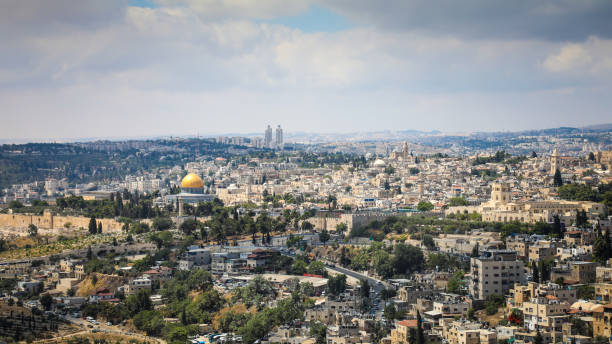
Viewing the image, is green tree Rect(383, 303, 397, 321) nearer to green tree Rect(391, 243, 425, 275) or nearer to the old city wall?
green tree Rect(391, 243, 425, 275)

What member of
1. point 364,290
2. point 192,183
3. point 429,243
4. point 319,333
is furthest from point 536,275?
point 192,183

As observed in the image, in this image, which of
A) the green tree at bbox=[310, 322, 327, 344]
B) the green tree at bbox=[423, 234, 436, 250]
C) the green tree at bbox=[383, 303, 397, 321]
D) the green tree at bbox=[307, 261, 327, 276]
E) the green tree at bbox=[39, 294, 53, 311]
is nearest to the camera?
the green tree at bbox=[310, 322, 327, 344]

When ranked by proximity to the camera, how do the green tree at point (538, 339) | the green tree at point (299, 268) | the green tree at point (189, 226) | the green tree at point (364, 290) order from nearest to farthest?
the green tree at point (538, 339), the green tree at point (364, 290), the green tree at point (299, 268), the green tree at point (189, 226)

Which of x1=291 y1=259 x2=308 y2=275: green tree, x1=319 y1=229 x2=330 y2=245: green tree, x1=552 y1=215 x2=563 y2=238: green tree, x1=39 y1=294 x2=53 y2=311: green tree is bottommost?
x1=39 y1=294 x2=53 y2=311: green tree

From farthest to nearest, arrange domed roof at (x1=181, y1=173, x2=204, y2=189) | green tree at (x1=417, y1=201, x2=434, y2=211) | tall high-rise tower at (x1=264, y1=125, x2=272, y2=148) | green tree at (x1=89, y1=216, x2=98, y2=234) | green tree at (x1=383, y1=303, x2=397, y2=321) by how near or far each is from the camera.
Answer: tall high-rise tower at (x1=264, y1=125, x2=272, y2=148) → domed roof at (x1=181, y1=173, x2=204, y2=189) → green tree at (x1=89, y1=216, x2=98, y2=234) → green tree at (x1=417, y1=201, x2=434, y2=211) → green tree at (x1=383, y1=303, x2=397, y2=321)

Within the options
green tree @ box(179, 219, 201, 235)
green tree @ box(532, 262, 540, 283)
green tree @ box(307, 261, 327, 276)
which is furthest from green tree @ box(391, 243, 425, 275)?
green tree @ box(179, 219, 201, 235)

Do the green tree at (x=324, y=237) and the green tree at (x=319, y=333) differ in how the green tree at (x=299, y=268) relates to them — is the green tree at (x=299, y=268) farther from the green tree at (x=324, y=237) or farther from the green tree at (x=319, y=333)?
the green tree at (x=319, y=333)

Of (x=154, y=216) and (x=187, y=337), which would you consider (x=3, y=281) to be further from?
(x=154, y=216)

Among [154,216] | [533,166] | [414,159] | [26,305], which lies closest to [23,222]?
[154,216]

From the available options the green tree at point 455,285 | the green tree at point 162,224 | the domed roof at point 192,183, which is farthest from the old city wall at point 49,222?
the green tree at point 455,285
